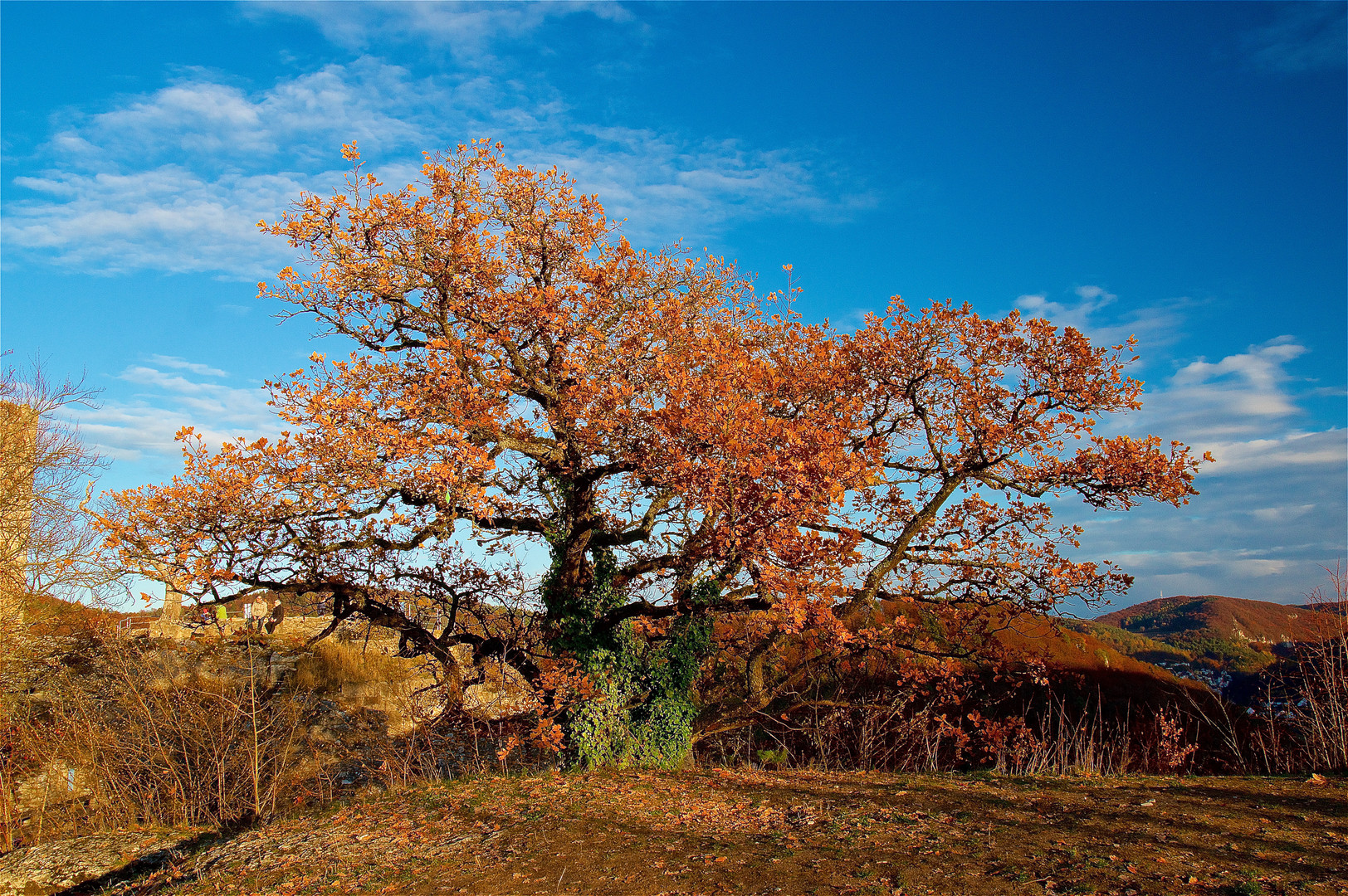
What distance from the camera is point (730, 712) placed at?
1230 centimetres

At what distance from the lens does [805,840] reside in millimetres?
6129

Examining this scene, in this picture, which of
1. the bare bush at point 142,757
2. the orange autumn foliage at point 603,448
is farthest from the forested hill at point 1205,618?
the bare bush at point 142,757

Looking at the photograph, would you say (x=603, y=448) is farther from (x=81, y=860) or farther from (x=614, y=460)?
(x=81, y=860)

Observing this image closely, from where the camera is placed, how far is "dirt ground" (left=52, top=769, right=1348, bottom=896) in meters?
5.16

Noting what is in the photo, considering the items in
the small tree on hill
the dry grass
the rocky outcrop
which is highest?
the small tree on hill

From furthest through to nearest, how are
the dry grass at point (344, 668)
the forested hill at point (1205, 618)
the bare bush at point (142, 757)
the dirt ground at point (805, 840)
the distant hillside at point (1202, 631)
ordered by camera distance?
the dry grass at point (344, 668) < the forested hill at point (1205, 618) < the distant hillside at point (1202, 631) < the bare bush at point (142, 757) < the dirt ground at point (805, 840)

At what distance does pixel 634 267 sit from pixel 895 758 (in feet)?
33.5

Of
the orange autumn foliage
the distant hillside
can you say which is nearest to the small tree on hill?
the orange autumn foliage

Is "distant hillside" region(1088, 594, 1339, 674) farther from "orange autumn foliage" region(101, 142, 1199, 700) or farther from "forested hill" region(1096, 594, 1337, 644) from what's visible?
"orange autumn foliage" region(101, 142, 1199, 700)

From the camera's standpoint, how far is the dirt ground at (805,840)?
5.16 m

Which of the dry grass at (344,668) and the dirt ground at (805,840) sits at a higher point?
the dirt ground at (805,840)

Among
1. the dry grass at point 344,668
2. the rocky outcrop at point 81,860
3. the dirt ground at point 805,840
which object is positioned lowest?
the rocky outcrop at point 81,860

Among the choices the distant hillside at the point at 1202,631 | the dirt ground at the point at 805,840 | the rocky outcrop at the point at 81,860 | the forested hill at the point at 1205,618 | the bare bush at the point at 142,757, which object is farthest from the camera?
the forested hill at the point at 1205,618

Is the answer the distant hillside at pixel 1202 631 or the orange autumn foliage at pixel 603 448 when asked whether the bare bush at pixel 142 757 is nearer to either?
the orange autumn foliage at pixel 603 448
